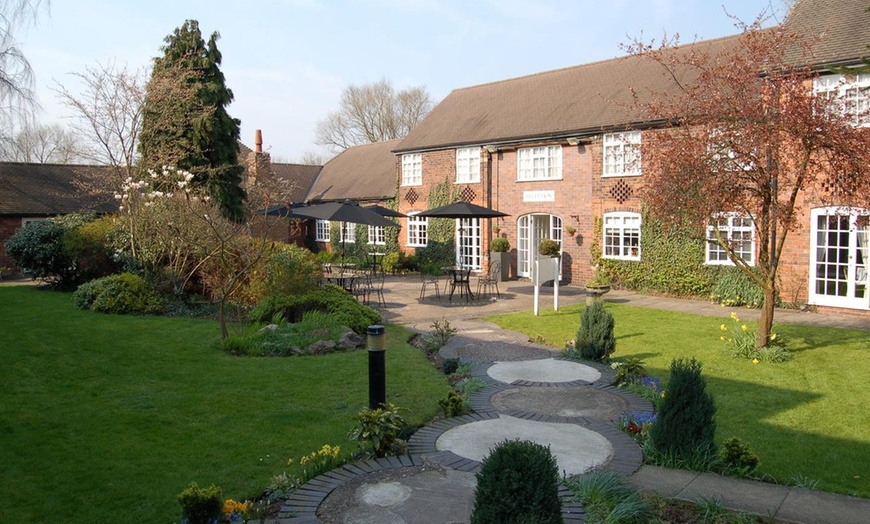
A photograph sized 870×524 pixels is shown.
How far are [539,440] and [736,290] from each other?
12254mm

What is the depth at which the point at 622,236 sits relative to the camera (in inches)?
749

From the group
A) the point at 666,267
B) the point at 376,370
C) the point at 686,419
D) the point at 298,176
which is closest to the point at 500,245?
the point at 666,267

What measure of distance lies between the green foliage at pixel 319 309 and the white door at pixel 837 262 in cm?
1058

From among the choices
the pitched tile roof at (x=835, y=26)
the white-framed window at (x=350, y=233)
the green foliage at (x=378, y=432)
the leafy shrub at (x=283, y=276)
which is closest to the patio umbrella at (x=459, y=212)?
the leafy shrub at (x=283, y=276)

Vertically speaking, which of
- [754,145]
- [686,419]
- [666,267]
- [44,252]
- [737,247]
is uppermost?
[754,145]

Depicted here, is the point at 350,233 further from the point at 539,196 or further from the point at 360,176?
the point at 539,196

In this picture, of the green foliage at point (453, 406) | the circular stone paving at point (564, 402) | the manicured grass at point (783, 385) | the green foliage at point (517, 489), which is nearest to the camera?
the green foliage at point (517, 489)

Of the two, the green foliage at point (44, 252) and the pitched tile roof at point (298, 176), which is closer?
the green foliage at point (44, 252)

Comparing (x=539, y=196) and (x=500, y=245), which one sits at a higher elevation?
(x=539, y=196)

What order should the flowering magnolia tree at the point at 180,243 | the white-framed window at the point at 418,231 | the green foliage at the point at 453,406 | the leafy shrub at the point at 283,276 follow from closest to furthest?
the green foliage at the point at 453,406
the leafy shrub at the point at 283,276
the flowering magnolia tree at the point at 180,243
the white-framed window at the point at 418,231

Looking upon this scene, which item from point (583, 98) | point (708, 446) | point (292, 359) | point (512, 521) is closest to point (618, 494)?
point (708, 446)

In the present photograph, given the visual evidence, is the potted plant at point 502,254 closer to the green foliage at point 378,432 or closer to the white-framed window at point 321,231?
the white-framed window at point 321,231

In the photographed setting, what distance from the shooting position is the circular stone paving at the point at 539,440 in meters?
5.29

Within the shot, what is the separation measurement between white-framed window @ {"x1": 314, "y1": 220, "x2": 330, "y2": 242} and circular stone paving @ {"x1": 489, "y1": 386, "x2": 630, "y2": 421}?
1025 inches
